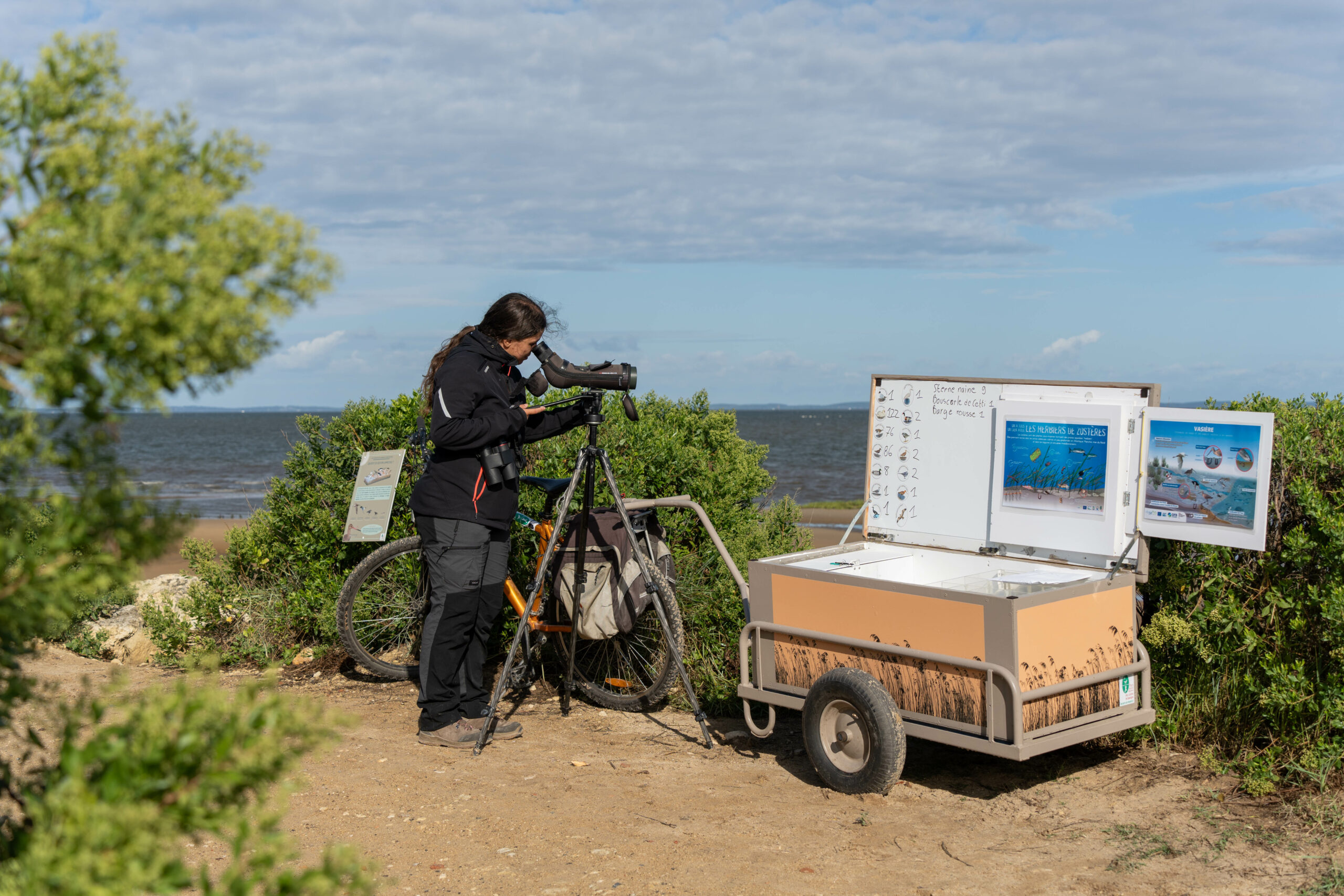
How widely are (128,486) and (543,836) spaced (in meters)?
2.96

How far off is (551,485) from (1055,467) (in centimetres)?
263

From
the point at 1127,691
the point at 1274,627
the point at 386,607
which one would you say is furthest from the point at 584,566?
the point at 1274,627

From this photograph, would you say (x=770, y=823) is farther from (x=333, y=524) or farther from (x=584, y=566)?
(x=333, y=524)

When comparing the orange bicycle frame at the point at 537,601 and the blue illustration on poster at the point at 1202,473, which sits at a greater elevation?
the blue illustration on poster at the point at 1202,473

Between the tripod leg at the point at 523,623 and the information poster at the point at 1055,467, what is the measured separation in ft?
6.99

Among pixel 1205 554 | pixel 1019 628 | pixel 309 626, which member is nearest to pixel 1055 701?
pixel 1019 628

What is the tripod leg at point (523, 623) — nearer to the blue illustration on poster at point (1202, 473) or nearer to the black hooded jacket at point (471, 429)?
the black hooded jacket at point (471, 429)

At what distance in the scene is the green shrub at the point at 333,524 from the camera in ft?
22.6

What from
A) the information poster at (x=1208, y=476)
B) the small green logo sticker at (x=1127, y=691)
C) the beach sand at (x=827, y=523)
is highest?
the information poster at (x=1208, y=476)

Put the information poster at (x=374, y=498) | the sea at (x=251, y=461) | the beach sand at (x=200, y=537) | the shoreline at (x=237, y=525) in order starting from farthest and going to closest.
→ the sea at (x=251, y=461) < the shoreline at (x=237, y=525) < the beach sand at (x=200, y=537) < the information poster at (x=374, y=498)

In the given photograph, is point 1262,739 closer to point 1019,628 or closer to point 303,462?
point 1019,628

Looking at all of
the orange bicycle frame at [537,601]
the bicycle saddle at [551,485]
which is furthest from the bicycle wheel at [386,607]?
the bicycle saddle at [551,485]

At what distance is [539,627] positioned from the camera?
583 cm

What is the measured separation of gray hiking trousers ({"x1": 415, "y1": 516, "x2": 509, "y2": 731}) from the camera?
17.3 feet
